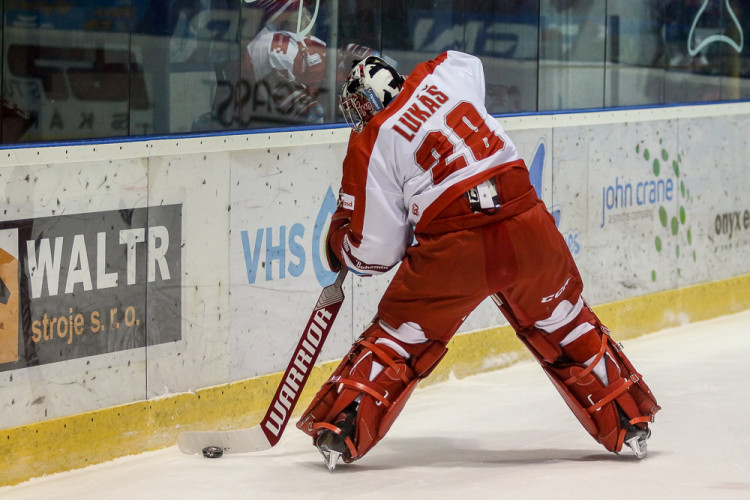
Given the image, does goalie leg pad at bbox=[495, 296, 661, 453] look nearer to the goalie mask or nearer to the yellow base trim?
the goalie mask

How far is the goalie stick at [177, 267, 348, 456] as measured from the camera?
414cm

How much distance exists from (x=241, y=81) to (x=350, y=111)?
91 cm

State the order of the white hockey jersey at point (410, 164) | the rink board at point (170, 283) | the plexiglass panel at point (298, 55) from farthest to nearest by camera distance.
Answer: the plexiglass panel at point (298, 55) → the rink board at point (170, 283) → the white hockey jersey at point (410, 164)

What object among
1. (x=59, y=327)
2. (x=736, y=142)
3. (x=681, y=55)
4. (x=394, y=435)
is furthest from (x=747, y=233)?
(x=59, y=327)

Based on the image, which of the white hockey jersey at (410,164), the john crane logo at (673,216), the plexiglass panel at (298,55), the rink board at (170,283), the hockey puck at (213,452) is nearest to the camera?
the white hockey jersey at (410,164)

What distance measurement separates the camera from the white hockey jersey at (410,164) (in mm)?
3775

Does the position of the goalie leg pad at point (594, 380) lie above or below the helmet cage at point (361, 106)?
below

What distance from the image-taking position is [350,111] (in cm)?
395

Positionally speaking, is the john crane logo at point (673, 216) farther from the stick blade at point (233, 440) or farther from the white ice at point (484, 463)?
the stick blade at point (233, 440)

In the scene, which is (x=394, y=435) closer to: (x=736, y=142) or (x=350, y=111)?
(x=350, y=111)

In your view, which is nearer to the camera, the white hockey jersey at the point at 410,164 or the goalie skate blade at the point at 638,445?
the white hockey jersey at the point at 410,164

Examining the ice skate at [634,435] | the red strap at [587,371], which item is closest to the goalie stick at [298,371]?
the red strap at [587,371]

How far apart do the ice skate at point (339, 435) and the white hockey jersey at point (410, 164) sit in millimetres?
452

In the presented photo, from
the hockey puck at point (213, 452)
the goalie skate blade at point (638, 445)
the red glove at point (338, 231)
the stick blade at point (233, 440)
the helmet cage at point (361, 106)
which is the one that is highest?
the helmet cage at point (361, 106)
